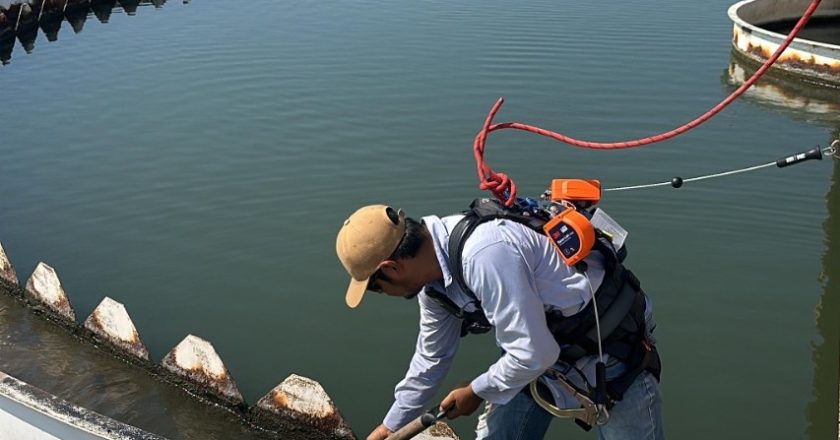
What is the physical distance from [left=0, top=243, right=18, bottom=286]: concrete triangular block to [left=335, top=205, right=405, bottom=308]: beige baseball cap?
526 centimetres

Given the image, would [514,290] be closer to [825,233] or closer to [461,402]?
[461,402]

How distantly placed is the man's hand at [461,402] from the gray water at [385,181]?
232 cm

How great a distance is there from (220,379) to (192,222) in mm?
2946

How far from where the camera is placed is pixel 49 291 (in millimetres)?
6617

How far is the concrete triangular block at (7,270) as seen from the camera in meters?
7.00

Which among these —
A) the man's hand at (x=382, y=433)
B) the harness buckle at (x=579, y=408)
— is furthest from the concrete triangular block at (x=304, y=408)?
the harness buckle at (x=579, y=408)

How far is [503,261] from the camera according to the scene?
2559 mm

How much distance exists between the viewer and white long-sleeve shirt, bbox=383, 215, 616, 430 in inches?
101

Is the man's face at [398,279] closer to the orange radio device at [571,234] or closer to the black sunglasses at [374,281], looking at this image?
the black sunglasses at [374,281]

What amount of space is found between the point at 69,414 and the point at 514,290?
9.06ft

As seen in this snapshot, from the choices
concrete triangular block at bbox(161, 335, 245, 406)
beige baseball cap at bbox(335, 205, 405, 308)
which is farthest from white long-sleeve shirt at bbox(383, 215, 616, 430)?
concrete triangular block at bbox(161, 335, 245, 406)

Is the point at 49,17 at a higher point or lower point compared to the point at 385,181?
higher

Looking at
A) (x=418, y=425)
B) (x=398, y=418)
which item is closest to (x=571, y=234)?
(x=418, y=425)

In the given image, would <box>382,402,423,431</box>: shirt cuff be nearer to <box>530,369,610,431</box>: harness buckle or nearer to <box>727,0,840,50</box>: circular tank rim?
<box>530,369,610,431</box>: harness buckle
